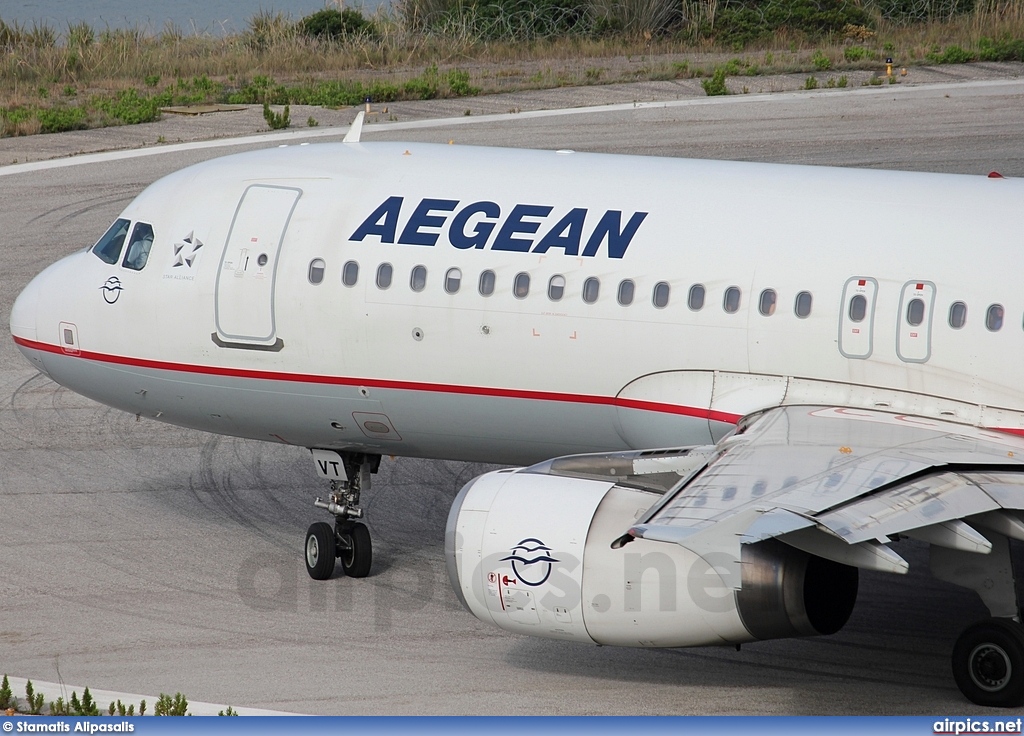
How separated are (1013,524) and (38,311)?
1193cm

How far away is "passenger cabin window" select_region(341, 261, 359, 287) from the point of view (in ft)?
54.6

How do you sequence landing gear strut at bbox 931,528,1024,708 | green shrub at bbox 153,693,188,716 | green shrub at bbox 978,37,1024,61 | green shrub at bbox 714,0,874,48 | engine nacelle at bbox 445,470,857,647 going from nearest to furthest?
engine nacelle at bbox 445,470,857,647
landing gear strut at bbox 931,528,1024,708
green shrub at bbox 153,693,188,716
green shrub at bbox 978,37,1024,61
green shrub at bbox 714,0,874,48

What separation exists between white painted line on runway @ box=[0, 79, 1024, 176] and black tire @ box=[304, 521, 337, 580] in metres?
20.8

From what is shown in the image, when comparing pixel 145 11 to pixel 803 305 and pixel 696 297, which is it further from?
pixel 803 305

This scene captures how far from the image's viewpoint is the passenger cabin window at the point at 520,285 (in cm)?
1603

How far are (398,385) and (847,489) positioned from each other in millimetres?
5907

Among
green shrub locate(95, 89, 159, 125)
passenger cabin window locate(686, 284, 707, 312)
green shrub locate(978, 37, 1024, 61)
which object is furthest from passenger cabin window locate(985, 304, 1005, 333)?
green shrub locate(978, 37, 1024, 61)

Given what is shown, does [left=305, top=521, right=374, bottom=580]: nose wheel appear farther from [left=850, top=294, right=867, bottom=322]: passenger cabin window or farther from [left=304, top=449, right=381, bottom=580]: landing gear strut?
[left=850, top=294, right=867, bottom=322]: passenger cabin window

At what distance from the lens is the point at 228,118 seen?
40.7 metres

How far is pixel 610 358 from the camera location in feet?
51.8

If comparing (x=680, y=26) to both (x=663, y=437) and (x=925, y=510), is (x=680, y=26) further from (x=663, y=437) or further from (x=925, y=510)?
(x=925, y=510)

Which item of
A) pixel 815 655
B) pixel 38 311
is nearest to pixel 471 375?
pixel 815 655

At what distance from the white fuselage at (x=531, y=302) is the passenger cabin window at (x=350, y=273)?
0.07 feet

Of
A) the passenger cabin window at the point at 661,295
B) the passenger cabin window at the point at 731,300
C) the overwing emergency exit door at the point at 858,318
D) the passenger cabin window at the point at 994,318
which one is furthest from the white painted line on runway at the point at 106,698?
the passenger cabin window at the point at 994,318
